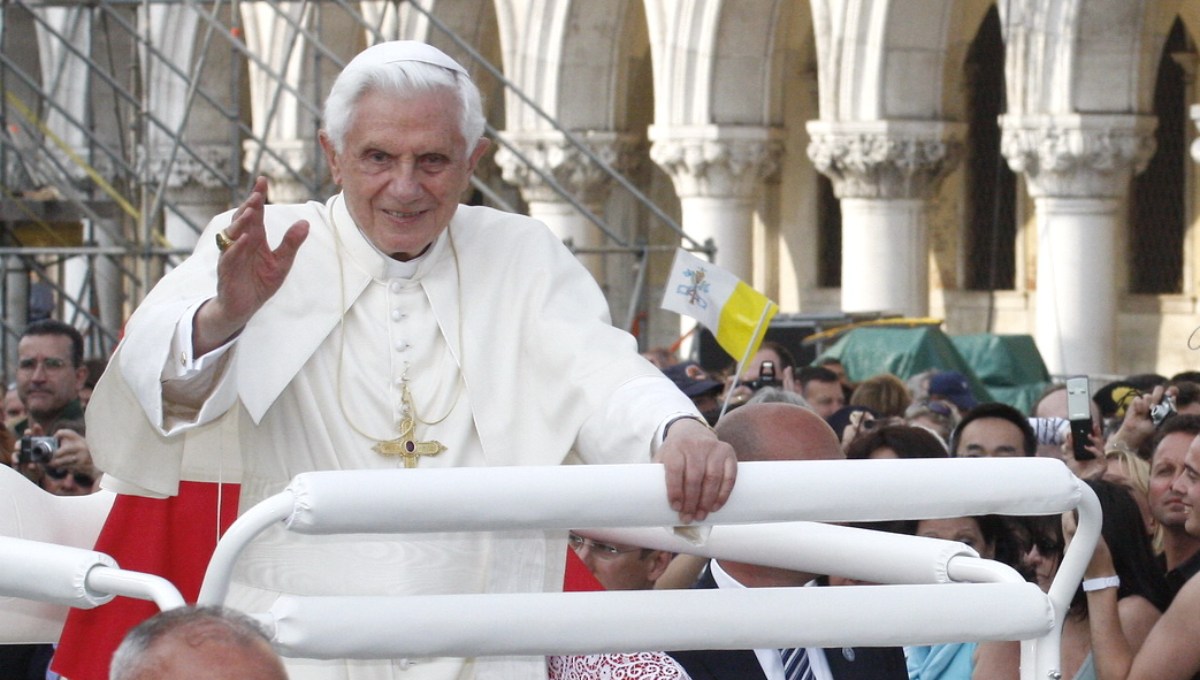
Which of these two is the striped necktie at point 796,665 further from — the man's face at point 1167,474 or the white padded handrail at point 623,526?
the man's face at point 1167,474

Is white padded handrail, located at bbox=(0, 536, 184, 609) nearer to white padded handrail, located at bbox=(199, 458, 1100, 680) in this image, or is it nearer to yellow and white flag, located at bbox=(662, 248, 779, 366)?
white padded handrail, located at bbox=(199, 458, 1100, 680)

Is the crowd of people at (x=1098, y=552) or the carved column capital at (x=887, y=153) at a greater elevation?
the crowd of people at (x=1098, y=552)

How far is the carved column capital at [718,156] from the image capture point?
58.0 ft

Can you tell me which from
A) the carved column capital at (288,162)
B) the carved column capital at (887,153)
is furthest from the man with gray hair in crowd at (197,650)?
the carved column capital at (288,162)

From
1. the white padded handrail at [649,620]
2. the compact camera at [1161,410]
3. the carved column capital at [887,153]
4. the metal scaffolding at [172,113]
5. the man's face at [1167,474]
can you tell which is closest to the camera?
the white padded handrail at [649,620]

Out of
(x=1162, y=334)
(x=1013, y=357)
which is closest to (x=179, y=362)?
(x=1013, y=357)

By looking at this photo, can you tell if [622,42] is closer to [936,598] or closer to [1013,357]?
[1013,357]

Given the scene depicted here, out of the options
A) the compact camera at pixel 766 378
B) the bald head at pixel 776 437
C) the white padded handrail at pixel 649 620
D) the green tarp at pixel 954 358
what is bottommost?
the green tarp at pixel 954 358

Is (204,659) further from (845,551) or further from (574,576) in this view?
(574,576)

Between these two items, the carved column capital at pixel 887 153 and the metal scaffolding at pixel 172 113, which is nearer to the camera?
the metal scaffolding at pixel 172 113

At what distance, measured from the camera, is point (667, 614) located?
7.31ft

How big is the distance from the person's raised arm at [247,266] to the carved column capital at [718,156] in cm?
1497

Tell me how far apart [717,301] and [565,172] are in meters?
10.6

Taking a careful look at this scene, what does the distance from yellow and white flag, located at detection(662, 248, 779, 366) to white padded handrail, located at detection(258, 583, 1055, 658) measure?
5.86 metres
